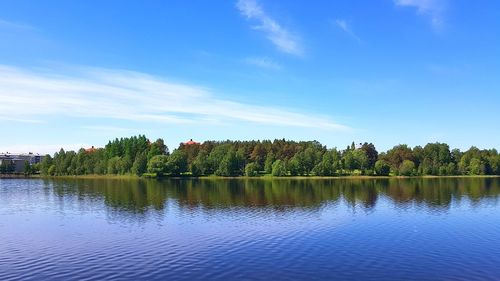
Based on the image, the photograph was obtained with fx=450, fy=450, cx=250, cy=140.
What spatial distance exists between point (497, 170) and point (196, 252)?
627 feet

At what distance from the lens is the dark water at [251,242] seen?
32.1 metres

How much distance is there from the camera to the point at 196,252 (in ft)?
125

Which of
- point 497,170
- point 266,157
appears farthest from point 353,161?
point 497,170

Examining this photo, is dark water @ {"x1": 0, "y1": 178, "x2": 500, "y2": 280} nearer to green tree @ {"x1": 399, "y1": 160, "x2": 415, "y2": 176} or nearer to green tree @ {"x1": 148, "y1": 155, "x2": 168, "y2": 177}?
green tree @ {"x1": 148, "y1": 155, "x2": 168, "y2": 177}

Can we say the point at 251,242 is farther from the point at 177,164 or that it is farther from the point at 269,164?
the point at 269,164

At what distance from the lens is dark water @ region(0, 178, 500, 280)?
105 ft

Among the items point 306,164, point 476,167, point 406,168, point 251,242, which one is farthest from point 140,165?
point 251,242

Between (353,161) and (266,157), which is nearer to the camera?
(353,161)

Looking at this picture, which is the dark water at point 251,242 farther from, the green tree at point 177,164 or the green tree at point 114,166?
the green tree at point 114,166

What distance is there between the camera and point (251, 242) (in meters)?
42.3

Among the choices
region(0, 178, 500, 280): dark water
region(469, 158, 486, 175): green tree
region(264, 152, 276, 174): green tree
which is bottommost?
region(0, 178, 500, 280): dark water

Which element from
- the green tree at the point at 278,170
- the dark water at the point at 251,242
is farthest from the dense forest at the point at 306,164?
the dark water at the point at 251,242

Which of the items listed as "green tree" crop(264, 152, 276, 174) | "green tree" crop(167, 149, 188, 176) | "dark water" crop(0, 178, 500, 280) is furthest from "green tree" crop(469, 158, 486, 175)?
"dark water" crop(0, 178, 500, 280)

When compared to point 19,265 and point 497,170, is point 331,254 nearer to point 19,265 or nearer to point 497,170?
point 19,265
